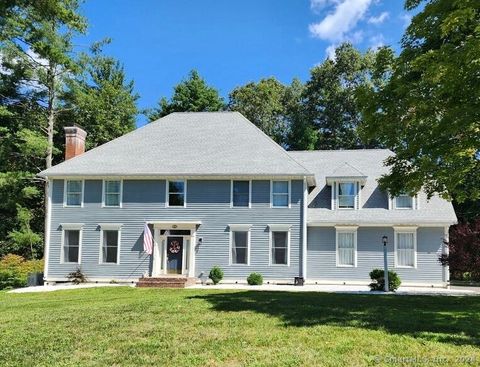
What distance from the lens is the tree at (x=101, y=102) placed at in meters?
34.2

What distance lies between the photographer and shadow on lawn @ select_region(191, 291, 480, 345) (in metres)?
9.16

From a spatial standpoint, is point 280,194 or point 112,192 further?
point 112,192


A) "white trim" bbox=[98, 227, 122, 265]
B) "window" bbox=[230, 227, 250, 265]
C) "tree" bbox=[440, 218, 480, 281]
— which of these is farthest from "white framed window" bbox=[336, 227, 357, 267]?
"white trim" bbox=[98, 227, 122, 265]

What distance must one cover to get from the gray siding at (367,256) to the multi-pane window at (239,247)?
3.26 metres

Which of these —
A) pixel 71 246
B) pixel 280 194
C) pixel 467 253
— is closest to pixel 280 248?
pixel 280 194

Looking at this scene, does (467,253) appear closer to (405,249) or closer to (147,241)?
(405,249)

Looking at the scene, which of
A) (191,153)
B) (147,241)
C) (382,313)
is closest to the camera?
(382,313)

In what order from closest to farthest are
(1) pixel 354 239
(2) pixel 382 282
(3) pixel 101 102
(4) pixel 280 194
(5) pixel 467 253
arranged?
1. (5) pixel 467 253
2. (2) pixel 382 282
3. (4) pixel 280 194
4. (1) pixel 354 239
5. (3) pixel 101 102

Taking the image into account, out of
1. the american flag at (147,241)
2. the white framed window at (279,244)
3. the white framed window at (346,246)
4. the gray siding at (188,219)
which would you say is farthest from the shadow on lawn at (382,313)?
the american flag at (147,241)

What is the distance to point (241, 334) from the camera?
888cm

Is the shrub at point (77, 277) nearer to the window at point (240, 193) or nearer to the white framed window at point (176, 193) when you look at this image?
the white framed window at point (176, 193)

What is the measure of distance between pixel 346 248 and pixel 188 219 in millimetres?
7977

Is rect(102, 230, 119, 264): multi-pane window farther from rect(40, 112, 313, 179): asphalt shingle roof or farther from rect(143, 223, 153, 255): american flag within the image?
rect(40, 112, 313, 179): asphalt shingle roof

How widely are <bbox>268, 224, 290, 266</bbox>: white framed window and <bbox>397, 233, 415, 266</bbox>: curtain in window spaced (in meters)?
5.53
